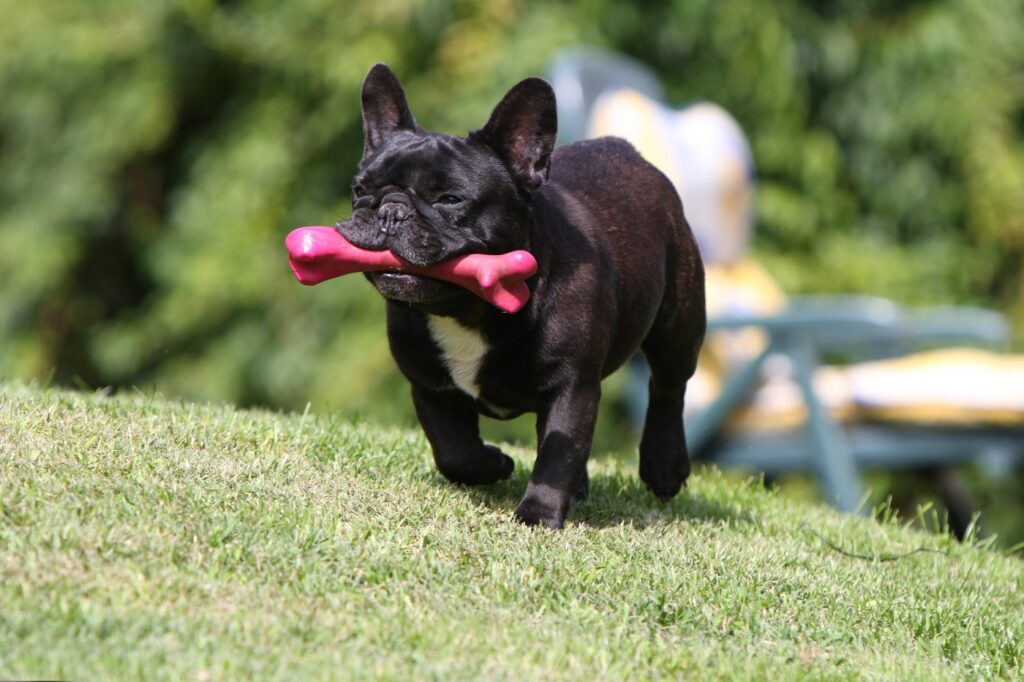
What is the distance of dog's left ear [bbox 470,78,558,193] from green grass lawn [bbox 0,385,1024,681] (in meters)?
0.97

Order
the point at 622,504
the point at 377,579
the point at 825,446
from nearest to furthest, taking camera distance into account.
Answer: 1. the point at 377,579
2. the point at 622,504
3. the point at 825,446

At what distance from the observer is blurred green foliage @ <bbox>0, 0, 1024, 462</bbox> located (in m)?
10.8

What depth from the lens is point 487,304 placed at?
3965 millimetres

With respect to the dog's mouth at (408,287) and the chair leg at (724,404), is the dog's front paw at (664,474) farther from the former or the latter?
the chair leg at (724,404)

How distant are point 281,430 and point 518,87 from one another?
141 cm

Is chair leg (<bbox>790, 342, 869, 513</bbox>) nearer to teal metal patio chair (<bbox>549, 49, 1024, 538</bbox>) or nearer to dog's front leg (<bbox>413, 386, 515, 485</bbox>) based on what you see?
teal metal patio chair (<bbox>549, 49, 1024, 538</bbox>)

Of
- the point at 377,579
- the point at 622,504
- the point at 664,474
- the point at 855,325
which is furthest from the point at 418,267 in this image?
the point at 855,325

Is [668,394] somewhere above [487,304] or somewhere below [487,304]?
below

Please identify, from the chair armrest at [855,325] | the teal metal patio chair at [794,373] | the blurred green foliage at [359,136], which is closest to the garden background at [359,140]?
the blurred green foliage at [359,136]

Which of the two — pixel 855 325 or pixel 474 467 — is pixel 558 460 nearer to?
pixel 474 467

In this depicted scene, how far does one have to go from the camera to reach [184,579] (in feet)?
10.3

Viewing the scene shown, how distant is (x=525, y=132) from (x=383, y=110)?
1.59 feet

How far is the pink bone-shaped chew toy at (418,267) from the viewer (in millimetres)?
3725

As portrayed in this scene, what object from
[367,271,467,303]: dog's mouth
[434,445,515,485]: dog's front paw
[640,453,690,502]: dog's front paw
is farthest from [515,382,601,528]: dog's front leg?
[640,453,690,502]: dog's front paw
